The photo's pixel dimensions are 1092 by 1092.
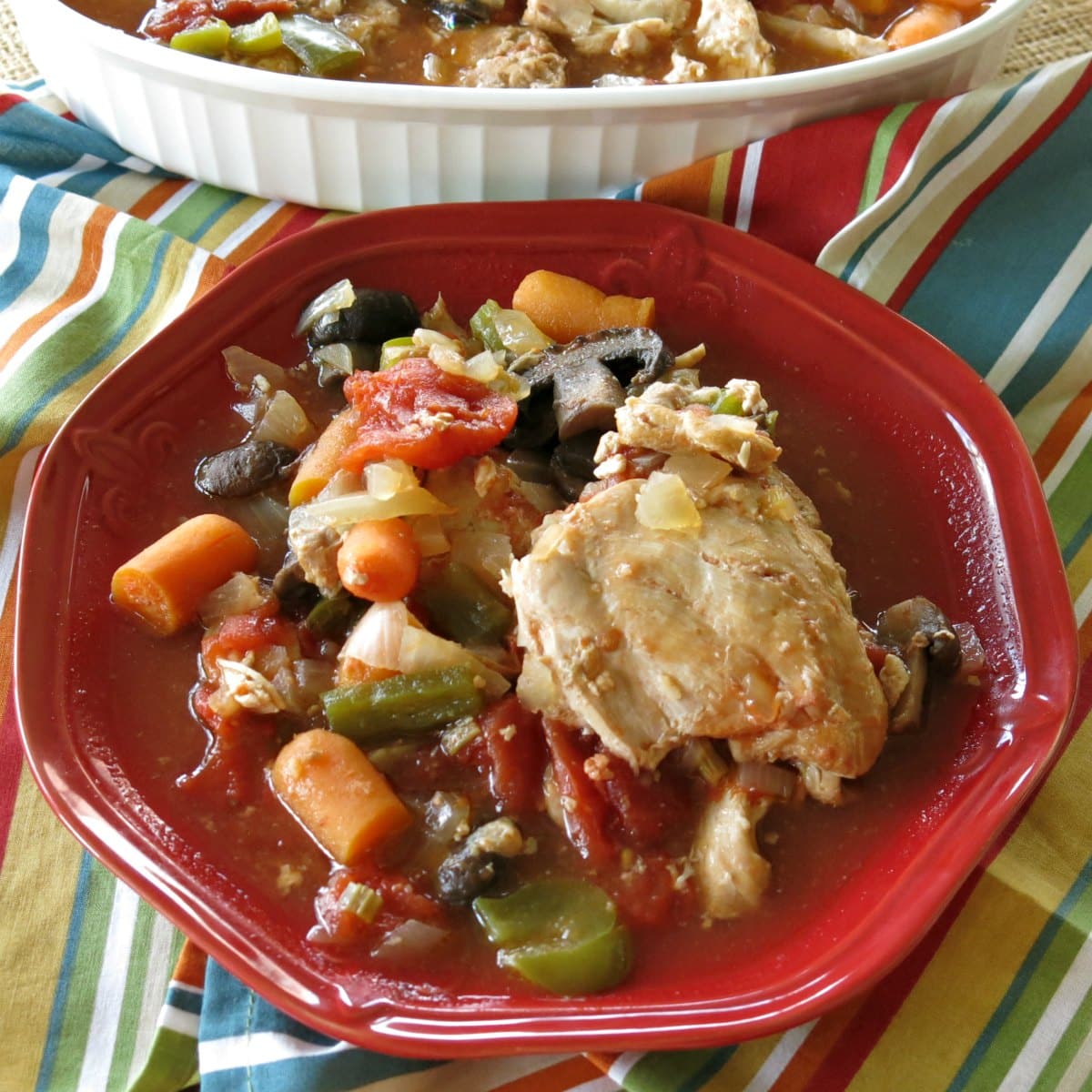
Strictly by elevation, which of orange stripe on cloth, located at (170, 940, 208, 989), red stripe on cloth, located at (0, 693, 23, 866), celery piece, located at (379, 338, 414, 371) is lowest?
orange stripe on cloth, located at (170, 940, 208, 989)

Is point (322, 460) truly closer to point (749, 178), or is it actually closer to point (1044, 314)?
point (749, 178)

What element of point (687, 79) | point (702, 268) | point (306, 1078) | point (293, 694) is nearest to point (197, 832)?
point (293, 694)

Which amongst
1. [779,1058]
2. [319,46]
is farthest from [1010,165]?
[779,1058]

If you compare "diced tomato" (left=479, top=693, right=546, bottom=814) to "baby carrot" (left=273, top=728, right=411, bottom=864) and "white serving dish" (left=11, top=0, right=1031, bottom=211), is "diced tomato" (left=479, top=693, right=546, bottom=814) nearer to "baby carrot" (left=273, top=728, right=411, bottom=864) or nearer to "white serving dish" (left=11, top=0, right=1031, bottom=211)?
"baby carrot" (left=273, top=728, right=411, bottom=864)

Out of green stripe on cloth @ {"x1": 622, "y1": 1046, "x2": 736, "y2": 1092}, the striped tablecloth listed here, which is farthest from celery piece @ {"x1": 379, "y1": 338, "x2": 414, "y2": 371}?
green stripe on cloth @ {"x1": 622, "y1": 1046, "x2": 736, "y2": 1092}

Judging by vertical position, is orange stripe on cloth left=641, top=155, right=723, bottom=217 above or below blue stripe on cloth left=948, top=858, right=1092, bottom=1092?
above

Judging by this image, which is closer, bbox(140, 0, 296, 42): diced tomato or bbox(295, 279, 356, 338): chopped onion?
bbox(295, 279, 356, 338): chopped onion

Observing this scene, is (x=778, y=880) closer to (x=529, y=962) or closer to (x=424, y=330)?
(x=529, y=962)

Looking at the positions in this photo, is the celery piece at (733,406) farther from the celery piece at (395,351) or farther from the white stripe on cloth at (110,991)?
the white stripe on cloth at (110,991)
